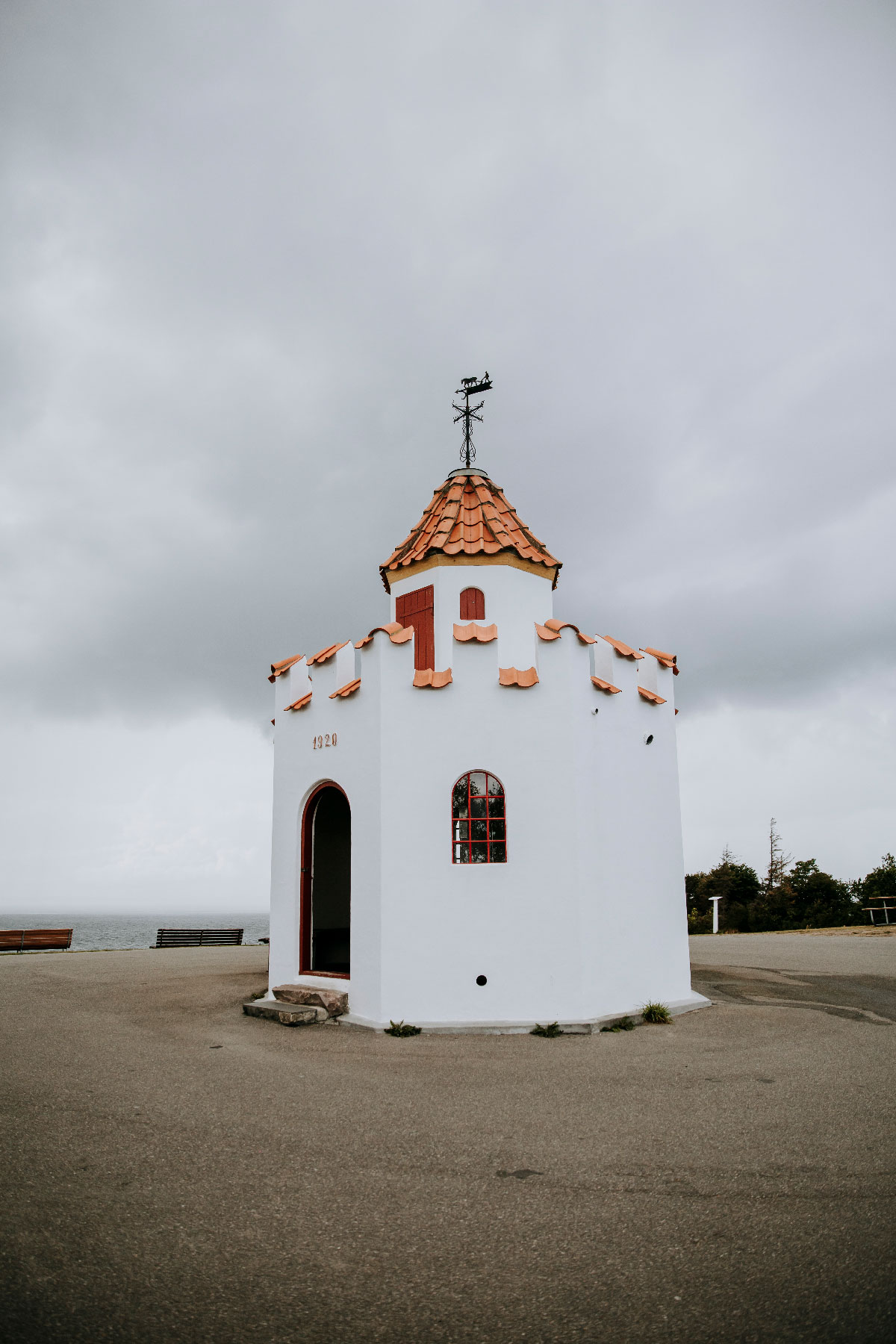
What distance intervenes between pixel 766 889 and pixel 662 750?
4085cm

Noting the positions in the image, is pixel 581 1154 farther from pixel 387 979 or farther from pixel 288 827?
pixel 288 827

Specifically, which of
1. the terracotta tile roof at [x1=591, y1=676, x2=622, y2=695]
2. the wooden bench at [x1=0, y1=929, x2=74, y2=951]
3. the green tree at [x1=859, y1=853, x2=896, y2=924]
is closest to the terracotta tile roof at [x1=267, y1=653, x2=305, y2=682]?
the terracotta tile roof at [x1=591, y1=676, x2=622, y2=695]

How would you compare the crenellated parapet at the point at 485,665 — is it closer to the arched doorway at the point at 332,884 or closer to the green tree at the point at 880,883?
the arched doorway at the point at 332,884

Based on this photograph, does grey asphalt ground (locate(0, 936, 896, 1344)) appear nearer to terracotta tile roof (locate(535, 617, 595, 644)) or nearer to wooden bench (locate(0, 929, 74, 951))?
terracotta tile roof (locate(535, 617, 595, 644))

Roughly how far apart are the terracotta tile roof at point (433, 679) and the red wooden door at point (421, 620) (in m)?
1.51

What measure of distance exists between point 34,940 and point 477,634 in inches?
790

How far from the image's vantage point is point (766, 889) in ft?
156

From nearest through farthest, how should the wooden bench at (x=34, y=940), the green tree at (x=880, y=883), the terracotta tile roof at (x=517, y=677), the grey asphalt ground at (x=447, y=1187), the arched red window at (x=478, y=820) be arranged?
the grey asphalt ground at (x=447, y=1187) → the arched red window at (x=478, y=820) → the terracotta tile roof at (x=517, y=677) → the wooden bench at (x=34, y=940) → the green tree at (x=880, y=883)

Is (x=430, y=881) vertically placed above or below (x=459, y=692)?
below

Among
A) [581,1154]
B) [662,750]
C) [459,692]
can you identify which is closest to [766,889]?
[662,750]

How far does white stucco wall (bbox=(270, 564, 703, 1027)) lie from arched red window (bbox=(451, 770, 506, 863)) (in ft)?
0.44

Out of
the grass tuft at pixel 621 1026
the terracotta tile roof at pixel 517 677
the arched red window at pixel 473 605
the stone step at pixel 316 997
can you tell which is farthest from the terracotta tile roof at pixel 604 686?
the stone step at pixel 316 997

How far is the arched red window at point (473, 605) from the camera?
12.9 metres

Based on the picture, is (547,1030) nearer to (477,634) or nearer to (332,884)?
(477,634)
